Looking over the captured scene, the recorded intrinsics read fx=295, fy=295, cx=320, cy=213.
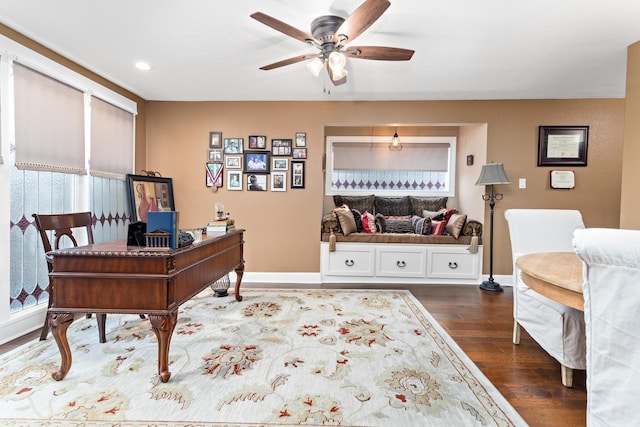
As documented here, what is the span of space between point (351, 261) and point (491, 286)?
1.74 metres

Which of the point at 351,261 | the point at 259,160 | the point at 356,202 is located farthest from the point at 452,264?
the point at 259,160

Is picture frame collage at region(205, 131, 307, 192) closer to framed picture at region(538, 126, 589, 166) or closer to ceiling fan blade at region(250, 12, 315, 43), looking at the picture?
ceiling fan blade at region(250, 12, 315, 43)

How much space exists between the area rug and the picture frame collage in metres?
1.88

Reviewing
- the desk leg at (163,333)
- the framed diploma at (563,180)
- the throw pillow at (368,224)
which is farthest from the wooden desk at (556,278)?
the framed diploma at (563,180)

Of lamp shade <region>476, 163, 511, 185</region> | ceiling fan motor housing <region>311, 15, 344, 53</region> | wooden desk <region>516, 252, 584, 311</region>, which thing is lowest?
wooden desk <region>516, 252, 584, 311</region>

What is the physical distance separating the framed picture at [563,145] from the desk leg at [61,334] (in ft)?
16.3

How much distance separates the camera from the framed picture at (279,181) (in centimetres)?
397

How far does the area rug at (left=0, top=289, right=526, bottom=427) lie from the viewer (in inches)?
55.6

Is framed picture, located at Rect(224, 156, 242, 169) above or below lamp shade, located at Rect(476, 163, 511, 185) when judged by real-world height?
above

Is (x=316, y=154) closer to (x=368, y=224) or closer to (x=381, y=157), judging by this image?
(x=368, y=224)

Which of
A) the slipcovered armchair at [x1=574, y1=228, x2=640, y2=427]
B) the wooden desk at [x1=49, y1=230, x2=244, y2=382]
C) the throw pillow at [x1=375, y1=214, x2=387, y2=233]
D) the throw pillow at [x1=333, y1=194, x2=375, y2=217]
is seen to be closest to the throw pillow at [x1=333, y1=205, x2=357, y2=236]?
the throw pillow at [x1=375, y1=214, x2=387, y2=233]

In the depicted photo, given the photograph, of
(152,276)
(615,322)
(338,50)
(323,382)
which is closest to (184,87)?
(338,50)

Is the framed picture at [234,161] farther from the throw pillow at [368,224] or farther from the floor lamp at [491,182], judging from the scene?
the floor lamp at [491,182]

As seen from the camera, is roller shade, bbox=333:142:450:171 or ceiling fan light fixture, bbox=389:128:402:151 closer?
ceiling fan light fixture, bbox=389:128:402:151
